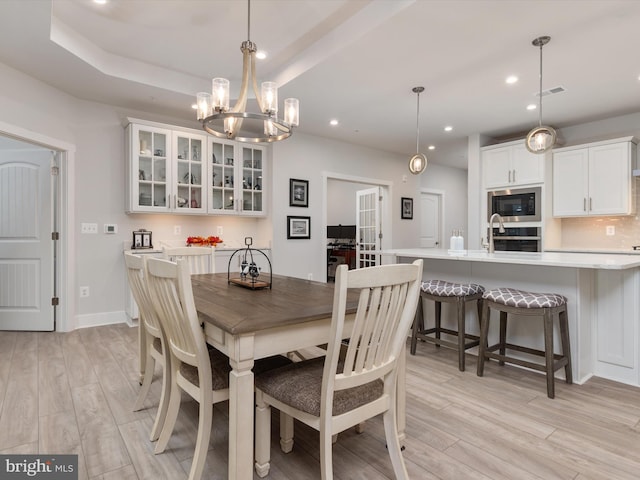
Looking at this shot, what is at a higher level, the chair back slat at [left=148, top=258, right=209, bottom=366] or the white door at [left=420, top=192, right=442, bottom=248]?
the white door at [left=420, top=192, right=442, bottom=248]

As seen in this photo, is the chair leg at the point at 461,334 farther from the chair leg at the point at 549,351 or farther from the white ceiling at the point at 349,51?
the white ceiling at the point at 349,51

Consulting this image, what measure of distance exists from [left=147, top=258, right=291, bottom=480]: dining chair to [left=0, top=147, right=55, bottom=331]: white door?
3.03m

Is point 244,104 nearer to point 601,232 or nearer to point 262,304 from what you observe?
point 262,304

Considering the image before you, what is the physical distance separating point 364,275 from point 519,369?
2.29 m

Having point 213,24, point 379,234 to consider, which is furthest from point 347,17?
point 379,234

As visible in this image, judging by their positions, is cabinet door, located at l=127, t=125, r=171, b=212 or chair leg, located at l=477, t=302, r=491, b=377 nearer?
chair leg, located at l=477, t=302, r=491, b=377

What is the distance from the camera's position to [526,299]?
8.00ft

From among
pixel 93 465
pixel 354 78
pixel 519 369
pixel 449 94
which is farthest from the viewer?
pixel 449 94

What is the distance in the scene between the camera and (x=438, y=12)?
2.42 metres

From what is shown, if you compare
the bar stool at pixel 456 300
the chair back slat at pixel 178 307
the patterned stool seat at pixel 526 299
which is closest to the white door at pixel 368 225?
the bar stool at pixel 456 300

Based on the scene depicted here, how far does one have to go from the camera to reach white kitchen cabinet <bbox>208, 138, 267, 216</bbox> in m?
4.66

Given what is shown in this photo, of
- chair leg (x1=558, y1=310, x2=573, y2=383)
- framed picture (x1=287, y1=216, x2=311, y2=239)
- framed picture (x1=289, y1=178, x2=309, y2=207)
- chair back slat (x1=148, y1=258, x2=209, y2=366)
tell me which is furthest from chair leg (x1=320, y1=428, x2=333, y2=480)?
framed picture (x1=289, y1=178, x2=309, y2=207)

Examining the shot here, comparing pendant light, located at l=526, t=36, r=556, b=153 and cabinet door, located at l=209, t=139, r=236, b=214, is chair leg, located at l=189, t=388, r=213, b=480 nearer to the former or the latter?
pendant light, located at l=526, t=36, r=556, b=153

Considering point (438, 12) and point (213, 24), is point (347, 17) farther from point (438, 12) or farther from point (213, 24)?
point (213, 24)
